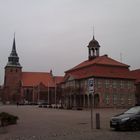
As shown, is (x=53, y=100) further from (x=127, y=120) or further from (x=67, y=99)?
(x=127, y=120)

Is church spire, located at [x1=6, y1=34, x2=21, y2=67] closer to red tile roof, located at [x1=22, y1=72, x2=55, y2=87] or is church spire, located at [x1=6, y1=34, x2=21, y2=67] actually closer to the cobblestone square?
red tile roof, located at [x1=22, y1=72, x2=55, y2=87]

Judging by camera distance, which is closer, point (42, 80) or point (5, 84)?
point (5, 84)

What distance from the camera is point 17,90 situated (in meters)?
132

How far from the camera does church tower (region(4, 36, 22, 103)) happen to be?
125 m

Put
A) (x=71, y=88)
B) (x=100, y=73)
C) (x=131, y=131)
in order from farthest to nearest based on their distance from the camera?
(x=71, y=88) → (x=100, y=73) → (x=131, y=131)

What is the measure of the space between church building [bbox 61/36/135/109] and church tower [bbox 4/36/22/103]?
157 feet

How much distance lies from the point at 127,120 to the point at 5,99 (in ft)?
384

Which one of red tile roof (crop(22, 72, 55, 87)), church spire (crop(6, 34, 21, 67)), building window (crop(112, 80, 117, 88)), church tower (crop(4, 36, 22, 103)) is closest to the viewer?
building window (crop(112, 80, 117, 88))

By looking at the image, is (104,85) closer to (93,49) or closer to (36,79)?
(93,49)

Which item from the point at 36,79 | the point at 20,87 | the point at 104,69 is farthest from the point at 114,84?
the point at 36,79

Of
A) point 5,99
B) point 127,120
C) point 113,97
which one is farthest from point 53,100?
point 127,120

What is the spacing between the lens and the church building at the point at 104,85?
243ft

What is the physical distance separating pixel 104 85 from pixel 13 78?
208ft

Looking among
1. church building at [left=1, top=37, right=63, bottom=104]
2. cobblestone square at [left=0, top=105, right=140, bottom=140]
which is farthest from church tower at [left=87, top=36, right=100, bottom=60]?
cobblestone square at [left=0, top=105, right=140, bottom=140]
